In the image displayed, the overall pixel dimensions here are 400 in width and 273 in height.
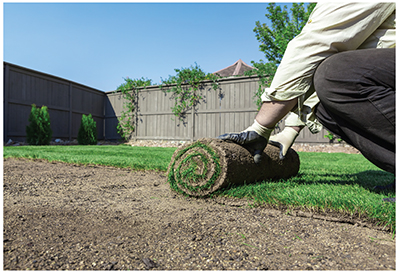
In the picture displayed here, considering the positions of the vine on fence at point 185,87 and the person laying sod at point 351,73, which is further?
the vine on fence at point 185,87

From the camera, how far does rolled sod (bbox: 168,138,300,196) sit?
6.04ft

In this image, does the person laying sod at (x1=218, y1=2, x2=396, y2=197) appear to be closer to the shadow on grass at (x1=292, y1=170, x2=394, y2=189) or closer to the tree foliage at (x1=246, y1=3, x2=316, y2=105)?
the shadow on grass at (x1=292, y1=170, x2=394, y2=189)

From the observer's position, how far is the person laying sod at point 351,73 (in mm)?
1187

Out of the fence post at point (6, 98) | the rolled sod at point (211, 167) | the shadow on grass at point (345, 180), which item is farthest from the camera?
the fence post at point (6, 98)

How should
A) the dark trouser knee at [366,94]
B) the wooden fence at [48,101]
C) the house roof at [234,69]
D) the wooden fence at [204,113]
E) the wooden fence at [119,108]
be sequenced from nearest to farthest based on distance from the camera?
the dark trouser knee at [366,94], the wooden fence at [48,101], the wooden fence at [119,108], the wooden fence at [204,113], the house roof at [234,69]

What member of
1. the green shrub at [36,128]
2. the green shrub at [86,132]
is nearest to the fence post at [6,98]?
the green shrub at [36,128]

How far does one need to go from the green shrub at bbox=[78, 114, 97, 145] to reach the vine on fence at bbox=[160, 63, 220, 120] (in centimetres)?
355

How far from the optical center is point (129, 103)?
11.9m

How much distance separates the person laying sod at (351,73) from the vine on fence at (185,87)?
29.2 ft

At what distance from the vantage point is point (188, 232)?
46.8 inches

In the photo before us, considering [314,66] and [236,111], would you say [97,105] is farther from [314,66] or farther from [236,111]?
[314,66]

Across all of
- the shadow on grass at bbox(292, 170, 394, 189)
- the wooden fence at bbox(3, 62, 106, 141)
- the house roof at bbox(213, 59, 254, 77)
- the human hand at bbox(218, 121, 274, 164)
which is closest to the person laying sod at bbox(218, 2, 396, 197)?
the human hand at bbox(218, 121, 274, 164)

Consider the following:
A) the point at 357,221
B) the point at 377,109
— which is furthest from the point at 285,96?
the point at 357,221

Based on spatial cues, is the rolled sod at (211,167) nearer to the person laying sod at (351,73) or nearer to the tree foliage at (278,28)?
the person laying sod at (351,73)
